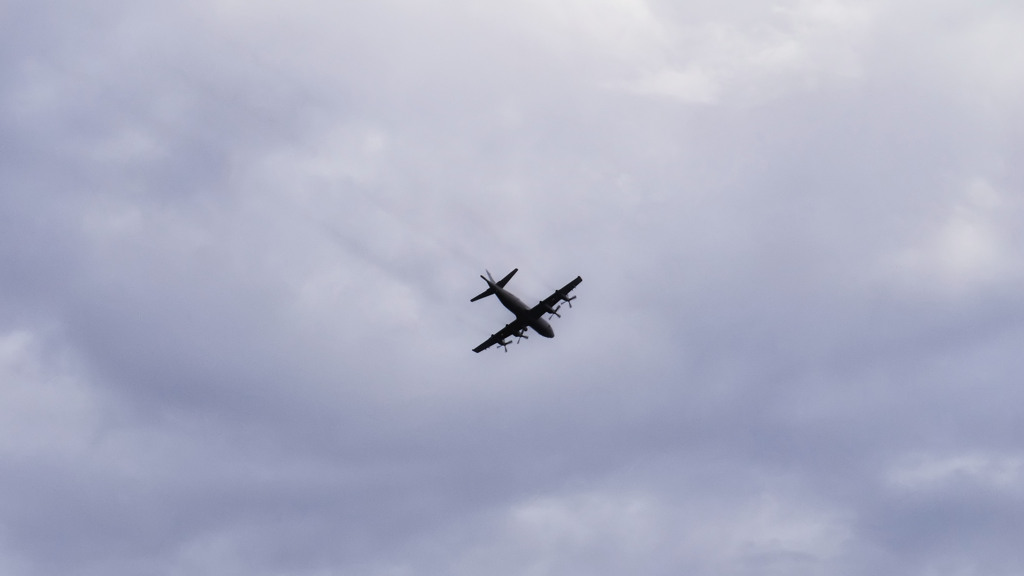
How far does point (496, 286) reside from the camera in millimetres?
199500
